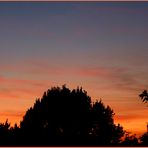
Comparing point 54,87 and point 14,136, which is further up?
point 54,87

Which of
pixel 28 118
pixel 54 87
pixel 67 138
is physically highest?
pixel 54 87

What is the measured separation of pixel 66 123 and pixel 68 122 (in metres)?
0.70

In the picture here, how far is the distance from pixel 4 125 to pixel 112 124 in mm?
23671

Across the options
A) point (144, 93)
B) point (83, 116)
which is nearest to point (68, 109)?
point (83, 116)

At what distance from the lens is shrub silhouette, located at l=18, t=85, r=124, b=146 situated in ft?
212

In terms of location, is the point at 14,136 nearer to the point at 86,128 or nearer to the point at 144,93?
the point at 86,128

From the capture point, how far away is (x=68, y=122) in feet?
222

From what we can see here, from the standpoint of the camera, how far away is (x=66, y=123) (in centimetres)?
6719

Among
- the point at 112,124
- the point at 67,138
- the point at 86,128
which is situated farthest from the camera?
the point at 112,124

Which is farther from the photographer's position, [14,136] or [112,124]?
[112,124]

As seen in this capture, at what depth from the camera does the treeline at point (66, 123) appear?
64.3 meters

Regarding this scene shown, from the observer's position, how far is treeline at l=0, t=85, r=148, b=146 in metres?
64.3

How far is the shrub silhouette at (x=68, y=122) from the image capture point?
6469cm

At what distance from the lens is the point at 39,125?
67125 millimetres
